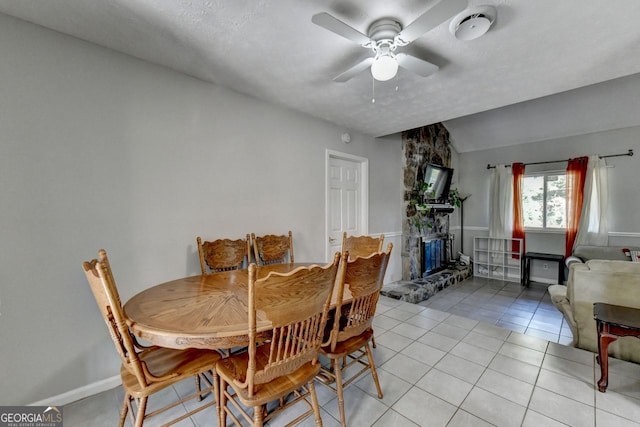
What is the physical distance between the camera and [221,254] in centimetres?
242

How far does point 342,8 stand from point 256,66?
35.4 inches

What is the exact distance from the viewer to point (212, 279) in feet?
6.62

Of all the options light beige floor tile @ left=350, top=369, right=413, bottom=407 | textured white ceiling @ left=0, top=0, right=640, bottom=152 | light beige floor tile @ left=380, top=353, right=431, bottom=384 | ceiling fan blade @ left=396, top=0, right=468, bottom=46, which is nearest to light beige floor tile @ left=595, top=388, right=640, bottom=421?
light beige floor tile @ left=380, top=353, right=431, bottom=384

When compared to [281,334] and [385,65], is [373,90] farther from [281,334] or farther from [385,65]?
[281,334]

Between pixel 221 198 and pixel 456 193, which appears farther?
pixel 456 193

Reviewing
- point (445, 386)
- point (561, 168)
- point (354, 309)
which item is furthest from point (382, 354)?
point (561, 168)

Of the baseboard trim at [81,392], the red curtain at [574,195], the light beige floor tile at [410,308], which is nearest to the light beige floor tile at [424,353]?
the light beige floor tile at [410,308]

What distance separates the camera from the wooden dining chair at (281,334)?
3.65 feet

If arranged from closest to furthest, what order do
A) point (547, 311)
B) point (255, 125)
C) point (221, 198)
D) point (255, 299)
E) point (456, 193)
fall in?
point (255, 299), point (221, 198), point (255, 125), point (547, 311), point (456, 193)

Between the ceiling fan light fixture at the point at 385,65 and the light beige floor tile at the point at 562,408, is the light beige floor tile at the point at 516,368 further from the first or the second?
the ceiling fan light fixture at the point at 385,65

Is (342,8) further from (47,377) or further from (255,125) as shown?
(47,377)

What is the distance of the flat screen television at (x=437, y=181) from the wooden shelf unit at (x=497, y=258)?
1.36 metres

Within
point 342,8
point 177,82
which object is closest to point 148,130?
point 177,82

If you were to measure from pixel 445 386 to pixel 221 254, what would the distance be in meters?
2.11
